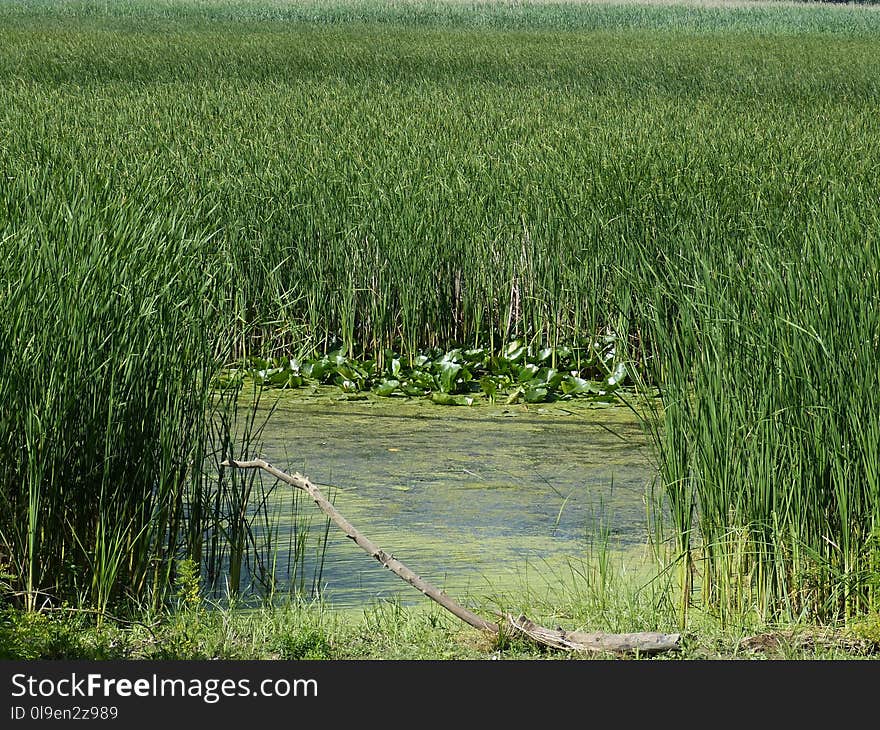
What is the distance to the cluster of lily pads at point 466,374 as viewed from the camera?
7.05m

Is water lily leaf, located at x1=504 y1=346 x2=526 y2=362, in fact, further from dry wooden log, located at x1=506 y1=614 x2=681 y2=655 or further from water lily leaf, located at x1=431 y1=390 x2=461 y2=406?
dry wooden log, located at x1=506 y1=614 x2=681 y2=655

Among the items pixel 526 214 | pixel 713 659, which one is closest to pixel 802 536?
pixel 713 659

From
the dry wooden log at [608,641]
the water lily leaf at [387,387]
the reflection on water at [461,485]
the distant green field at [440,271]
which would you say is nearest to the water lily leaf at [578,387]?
the reflection on water at [461,485]

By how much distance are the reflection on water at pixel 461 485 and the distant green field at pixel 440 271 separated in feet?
1.26

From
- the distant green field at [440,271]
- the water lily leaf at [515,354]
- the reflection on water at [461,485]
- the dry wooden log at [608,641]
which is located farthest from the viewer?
the water lily leaf at [515,354]

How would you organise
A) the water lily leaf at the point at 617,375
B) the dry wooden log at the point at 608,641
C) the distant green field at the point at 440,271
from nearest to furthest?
1. the dry wooden log at the point at 608,641
2. the distant green field at the point at 440,271
3. the water lily leaf at the point at 617,375

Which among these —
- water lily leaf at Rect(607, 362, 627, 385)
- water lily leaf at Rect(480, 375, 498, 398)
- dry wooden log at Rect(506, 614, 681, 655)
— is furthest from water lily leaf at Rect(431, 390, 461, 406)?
dry wooden log at Rect(506, 614, 681, 655)

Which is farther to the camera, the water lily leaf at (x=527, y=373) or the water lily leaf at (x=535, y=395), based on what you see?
the water lily leaf at (x=527, y=373)

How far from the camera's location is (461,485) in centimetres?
555

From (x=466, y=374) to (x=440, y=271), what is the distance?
2.64 ft

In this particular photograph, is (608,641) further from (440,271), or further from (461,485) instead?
(440,271)

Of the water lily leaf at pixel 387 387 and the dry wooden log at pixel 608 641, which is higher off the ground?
the dry wooden log at pixel 608 641

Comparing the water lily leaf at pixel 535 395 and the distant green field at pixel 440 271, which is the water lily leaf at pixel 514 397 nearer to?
the water lily leaf at pixel 535 395

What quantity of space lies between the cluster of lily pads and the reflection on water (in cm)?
13
